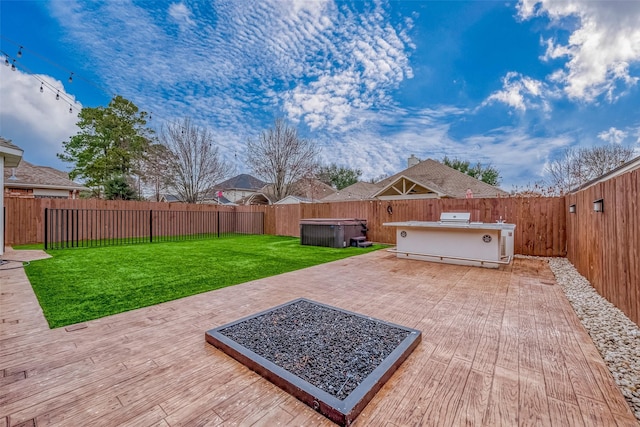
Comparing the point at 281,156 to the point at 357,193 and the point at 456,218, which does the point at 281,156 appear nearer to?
the point at 357,193

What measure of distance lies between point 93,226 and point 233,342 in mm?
11443

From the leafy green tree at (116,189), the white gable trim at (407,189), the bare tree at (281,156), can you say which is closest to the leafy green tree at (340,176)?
the bare tree at (281,156)

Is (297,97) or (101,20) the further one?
(297,97)

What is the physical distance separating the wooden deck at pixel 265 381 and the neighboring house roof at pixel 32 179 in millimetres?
14930

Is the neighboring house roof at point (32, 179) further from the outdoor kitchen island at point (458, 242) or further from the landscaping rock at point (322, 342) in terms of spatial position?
the outdoor kitchen island at point (458, 242)

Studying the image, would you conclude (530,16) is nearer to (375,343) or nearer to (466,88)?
(466,88)

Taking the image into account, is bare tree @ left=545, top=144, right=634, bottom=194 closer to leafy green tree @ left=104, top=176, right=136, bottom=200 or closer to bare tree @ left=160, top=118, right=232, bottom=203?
bare tree @ left=160, top=118, right=232, bottom=203

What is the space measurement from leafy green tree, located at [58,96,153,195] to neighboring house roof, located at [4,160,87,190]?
187cm

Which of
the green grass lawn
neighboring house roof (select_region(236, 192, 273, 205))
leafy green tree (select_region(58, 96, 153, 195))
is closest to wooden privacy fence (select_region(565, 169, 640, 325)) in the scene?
the green grass lawn

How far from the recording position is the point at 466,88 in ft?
41.4

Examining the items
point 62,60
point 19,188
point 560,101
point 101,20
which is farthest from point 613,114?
point 19,188

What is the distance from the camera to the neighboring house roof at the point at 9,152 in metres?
5.39

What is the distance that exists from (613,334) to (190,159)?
17.7 m

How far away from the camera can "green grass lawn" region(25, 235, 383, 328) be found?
10.4 feet
